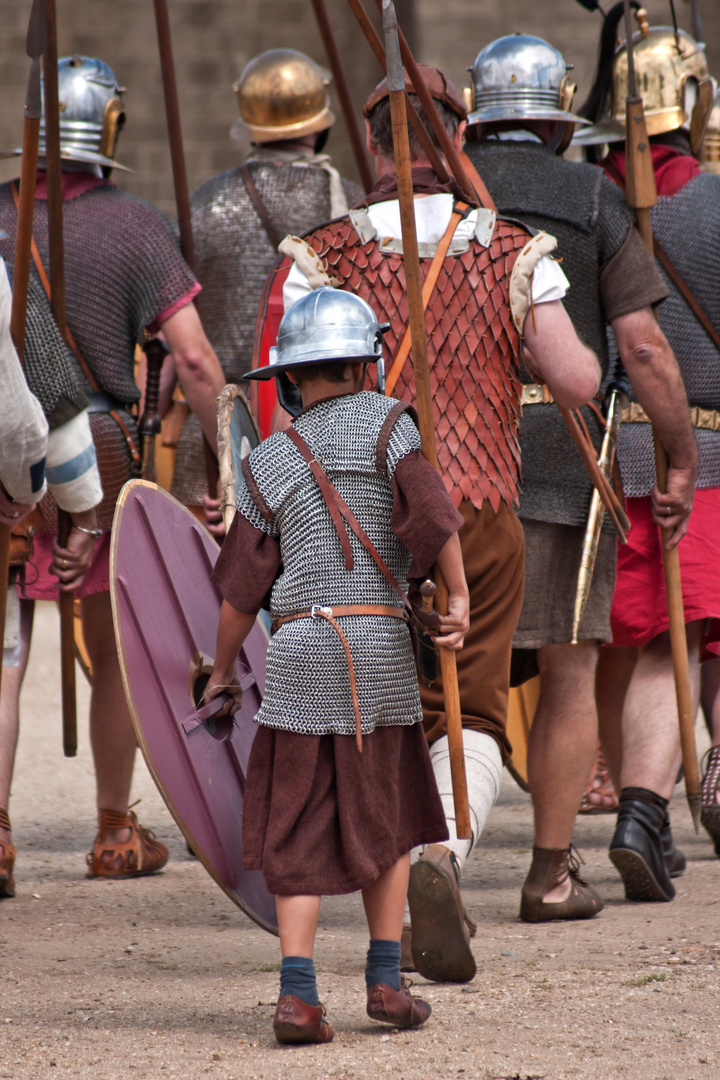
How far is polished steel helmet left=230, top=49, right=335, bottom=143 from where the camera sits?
4.60m

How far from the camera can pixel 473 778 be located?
2869 mm

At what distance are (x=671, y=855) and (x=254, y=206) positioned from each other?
218cm

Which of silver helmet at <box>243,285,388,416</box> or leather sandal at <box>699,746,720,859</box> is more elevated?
silver helmet at <box>243,285,388,416</box>

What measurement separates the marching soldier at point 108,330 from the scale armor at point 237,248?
568mm

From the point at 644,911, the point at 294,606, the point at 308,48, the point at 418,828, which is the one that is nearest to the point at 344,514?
the point at 294,606

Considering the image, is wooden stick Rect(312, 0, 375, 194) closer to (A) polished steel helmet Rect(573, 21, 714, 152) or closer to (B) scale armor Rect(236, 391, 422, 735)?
(A) polished steel helmet Rect(573, 21, 714, 152)

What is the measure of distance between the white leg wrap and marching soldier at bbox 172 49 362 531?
65.1 inches

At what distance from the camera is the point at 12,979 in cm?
286

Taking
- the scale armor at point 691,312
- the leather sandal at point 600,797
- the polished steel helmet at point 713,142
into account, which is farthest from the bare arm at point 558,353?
the polished steel helmet at point 713,142

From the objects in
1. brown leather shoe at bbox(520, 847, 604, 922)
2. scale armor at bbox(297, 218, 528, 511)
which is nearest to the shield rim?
scale armor at bbox(297, 218, 528, 511)

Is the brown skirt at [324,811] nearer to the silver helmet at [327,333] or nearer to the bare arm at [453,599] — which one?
the bare arm at [453,599]

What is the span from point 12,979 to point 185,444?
1.95 metres

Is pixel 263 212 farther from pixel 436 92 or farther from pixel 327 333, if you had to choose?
pixel 327 333

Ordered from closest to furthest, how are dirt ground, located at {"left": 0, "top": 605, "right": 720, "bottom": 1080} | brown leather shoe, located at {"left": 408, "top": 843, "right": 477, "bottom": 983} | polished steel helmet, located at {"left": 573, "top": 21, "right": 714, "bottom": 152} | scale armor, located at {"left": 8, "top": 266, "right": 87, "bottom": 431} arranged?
dirt ground, located at {"left": 0, "top": 605, "right": 720, "bottom": 1080}, brown leather shoe, located at {"left": 408, "top": 843, "right": 477, "bottom": 983}, scale armor, located at {"left": 8, "top": 266, "right": 87, "bottom": 431}, polished steel helmet, located at {"left": 573, "top": 21, "right": 714, "bottom": 152}
